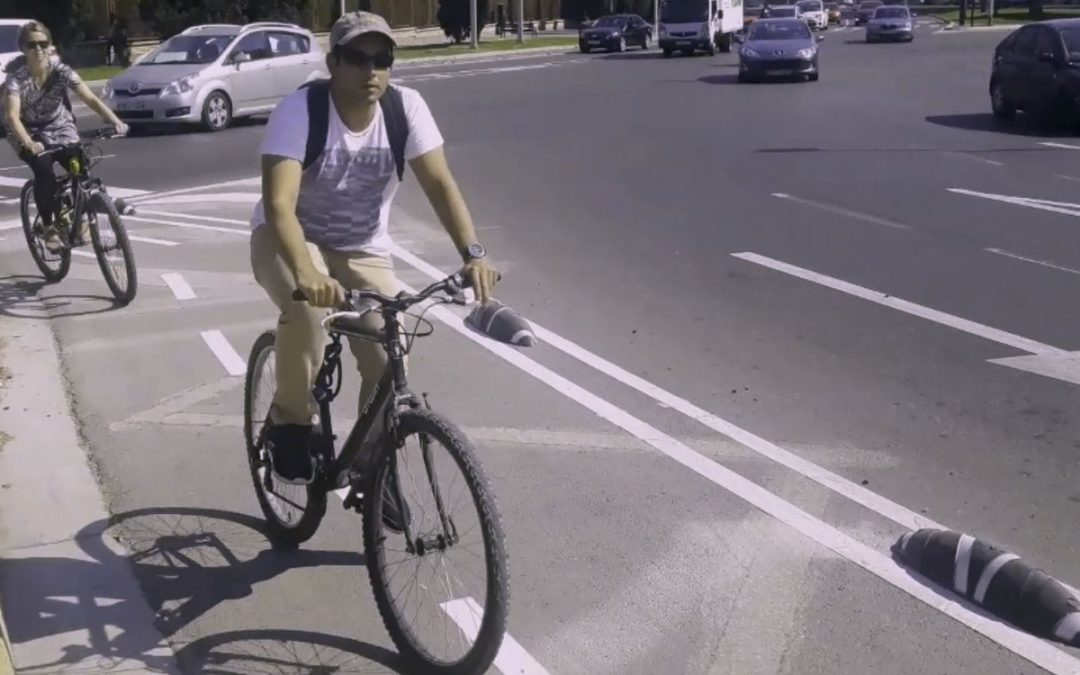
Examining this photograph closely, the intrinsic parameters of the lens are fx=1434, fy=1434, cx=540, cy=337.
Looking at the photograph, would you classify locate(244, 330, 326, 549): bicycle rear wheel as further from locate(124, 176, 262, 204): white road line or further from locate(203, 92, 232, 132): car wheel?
locate(203, 92, 232, 132): car wheel

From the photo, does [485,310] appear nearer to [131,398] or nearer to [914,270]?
[131,398]

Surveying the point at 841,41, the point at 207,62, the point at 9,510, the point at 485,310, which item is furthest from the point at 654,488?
the point at 841,41

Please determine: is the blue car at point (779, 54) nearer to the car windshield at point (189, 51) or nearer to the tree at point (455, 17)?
the car windshield at point (189, 51)

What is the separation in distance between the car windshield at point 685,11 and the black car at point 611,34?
5.93 metres

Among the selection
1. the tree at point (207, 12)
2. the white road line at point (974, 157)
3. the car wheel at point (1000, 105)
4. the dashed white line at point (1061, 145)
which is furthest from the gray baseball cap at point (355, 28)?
the tree at point (207, 12)

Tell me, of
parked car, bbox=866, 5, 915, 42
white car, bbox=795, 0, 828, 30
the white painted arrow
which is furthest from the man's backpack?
white car, bbox=795, 0, 828, 30

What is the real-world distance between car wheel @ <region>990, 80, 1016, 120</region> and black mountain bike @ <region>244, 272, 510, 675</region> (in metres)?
19.8

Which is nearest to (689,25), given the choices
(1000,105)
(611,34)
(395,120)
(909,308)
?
(611,34)

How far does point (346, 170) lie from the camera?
15.1ft

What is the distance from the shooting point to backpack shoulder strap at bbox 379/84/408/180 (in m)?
4.57

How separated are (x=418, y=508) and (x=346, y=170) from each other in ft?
3.70

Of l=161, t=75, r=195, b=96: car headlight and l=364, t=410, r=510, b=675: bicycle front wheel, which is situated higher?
l=161, t=75, r=195, b=96: car headlight

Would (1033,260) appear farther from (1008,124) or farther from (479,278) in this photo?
(1008,124)

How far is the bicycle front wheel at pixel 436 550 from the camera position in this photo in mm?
3971
